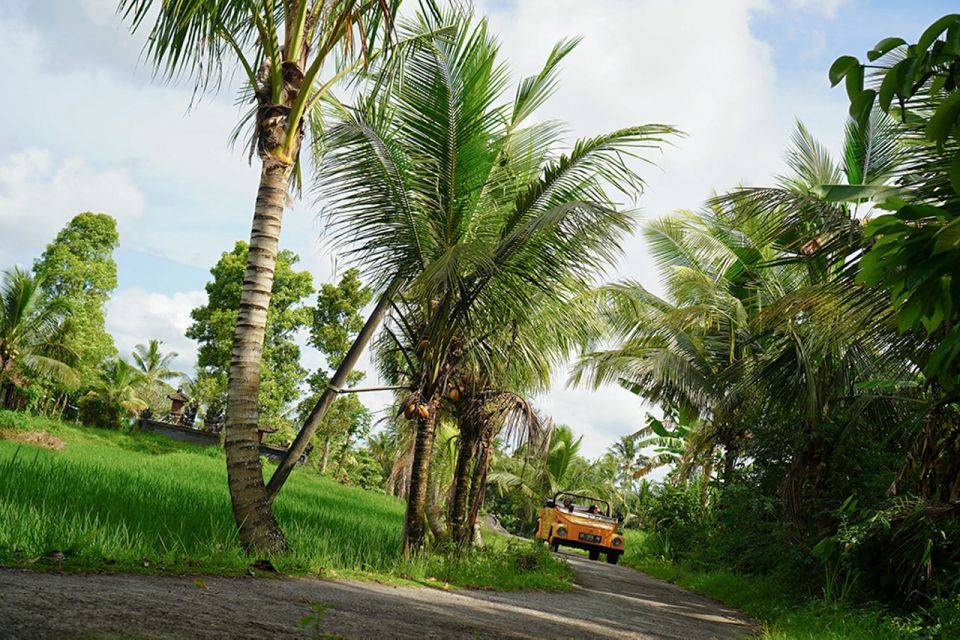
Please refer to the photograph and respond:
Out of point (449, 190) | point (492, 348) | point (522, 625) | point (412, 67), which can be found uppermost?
point (412, 67)

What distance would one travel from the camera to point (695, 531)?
61.4ft

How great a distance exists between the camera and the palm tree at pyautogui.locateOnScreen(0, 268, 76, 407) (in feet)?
81.6

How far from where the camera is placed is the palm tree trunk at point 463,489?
1132 centimetres

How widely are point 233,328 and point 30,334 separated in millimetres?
7384

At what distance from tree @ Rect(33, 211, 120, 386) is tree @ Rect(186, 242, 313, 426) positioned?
3746 mm

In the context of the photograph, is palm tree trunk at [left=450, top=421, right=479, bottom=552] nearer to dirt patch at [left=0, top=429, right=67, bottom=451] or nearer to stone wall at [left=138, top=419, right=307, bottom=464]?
dirt patch at [left=0, top=429, right=67, bottom=451]

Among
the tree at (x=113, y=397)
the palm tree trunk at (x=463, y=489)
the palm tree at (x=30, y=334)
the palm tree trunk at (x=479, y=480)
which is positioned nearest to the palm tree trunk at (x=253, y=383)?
the palm tree trunk at (x=463, y=489)

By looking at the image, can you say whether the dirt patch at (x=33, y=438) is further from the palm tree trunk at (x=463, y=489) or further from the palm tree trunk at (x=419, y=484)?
the palm tree trunk at (x=419, y=484)

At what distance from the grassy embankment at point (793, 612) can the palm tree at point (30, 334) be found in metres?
21.1

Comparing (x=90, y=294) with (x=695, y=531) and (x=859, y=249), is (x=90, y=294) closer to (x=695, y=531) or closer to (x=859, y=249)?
(x=695, y=531)

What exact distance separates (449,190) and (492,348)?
2332mm

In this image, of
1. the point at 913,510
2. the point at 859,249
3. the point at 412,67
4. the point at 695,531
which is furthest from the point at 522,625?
the point at 695,531

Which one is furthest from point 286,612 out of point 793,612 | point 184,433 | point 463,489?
point 184,433

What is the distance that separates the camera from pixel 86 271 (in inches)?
1228
